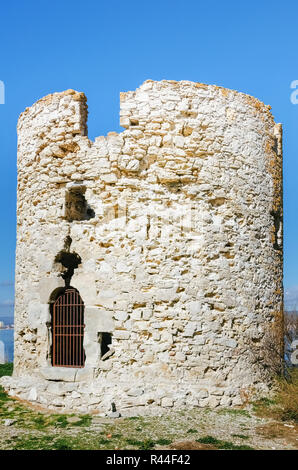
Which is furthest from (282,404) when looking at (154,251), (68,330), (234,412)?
(68,330)

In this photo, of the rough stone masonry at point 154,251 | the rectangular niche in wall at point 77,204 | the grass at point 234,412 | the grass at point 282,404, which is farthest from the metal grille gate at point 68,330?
the grass at point 282,404

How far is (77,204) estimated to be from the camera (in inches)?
386

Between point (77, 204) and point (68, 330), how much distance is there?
8.00 feet

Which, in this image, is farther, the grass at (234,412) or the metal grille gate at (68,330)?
the metal grille gate at (68,330)

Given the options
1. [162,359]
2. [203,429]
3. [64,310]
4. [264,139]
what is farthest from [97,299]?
[264,139]

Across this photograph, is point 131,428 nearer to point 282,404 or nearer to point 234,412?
point 234,412

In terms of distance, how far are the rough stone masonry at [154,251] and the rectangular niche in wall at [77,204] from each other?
3 centimetres

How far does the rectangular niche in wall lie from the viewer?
946cm

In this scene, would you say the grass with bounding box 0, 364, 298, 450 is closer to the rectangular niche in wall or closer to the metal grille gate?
the metal grille gate

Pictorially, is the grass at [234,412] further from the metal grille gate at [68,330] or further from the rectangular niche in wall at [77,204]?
the rectangular niche in wall at [77,204]

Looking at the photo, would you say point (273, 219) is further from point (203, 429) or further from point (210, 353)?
point (203, 429)

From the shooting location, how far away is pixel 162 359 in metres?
8.57

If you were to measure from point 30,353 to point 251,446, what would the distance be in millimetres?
4768

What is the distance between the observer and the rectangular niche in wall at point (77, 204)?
31.0ft
